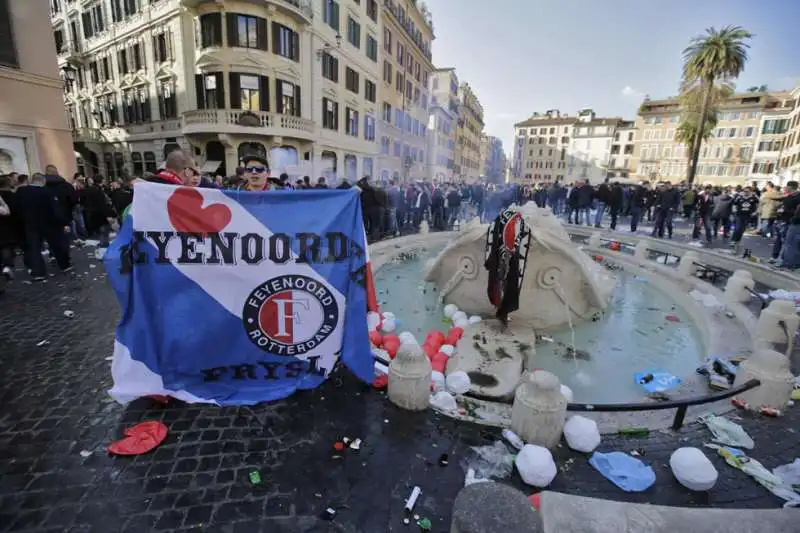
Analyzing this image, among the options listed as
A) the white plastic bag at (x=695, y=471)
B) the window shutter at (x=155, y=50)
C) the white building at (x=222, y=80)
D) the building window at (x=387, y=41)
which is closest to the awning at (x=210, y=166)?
the white building at (x=222, y=80)

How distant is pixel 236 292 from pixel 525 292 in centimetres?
484

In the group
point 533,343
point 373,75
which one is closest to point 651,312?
point 533,343

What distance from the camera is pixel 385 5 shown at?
105ft

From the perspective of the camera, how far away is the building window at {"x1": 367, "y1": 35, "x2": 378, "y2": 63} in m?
30.1

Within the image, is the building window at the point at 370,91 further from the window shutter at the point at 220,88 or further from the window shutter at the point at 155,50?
the window shutter at the point at 155,50

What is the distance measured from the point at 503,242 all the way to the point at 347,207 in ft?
8.72

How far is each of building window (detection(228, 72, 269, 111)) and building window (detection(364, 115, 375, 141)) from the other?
1116cm

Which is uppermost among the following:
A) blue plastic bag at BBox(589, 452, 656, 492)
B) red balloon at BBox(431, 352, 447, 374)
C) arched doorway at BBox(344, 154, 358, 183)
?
arched doorway at BBox(344, 154, 358, 183)

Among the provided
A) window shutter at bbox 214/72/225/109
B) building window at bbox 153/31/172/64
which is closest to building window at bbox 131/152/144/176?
building window at bbox 153/31/172/64

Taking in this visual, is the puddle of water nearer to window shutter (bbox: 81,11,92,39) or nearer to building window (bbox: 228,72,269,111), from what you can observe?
building window (bbox: 228,72,269,111)

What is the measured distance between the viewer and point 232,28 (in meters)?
20.1

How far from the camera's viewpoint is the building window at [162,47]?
72.5ft

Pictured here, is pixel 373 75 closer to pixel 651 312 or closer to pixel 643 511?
pixel 651 312

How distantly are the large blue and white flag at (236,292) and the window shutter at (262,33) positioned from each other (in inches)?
834
